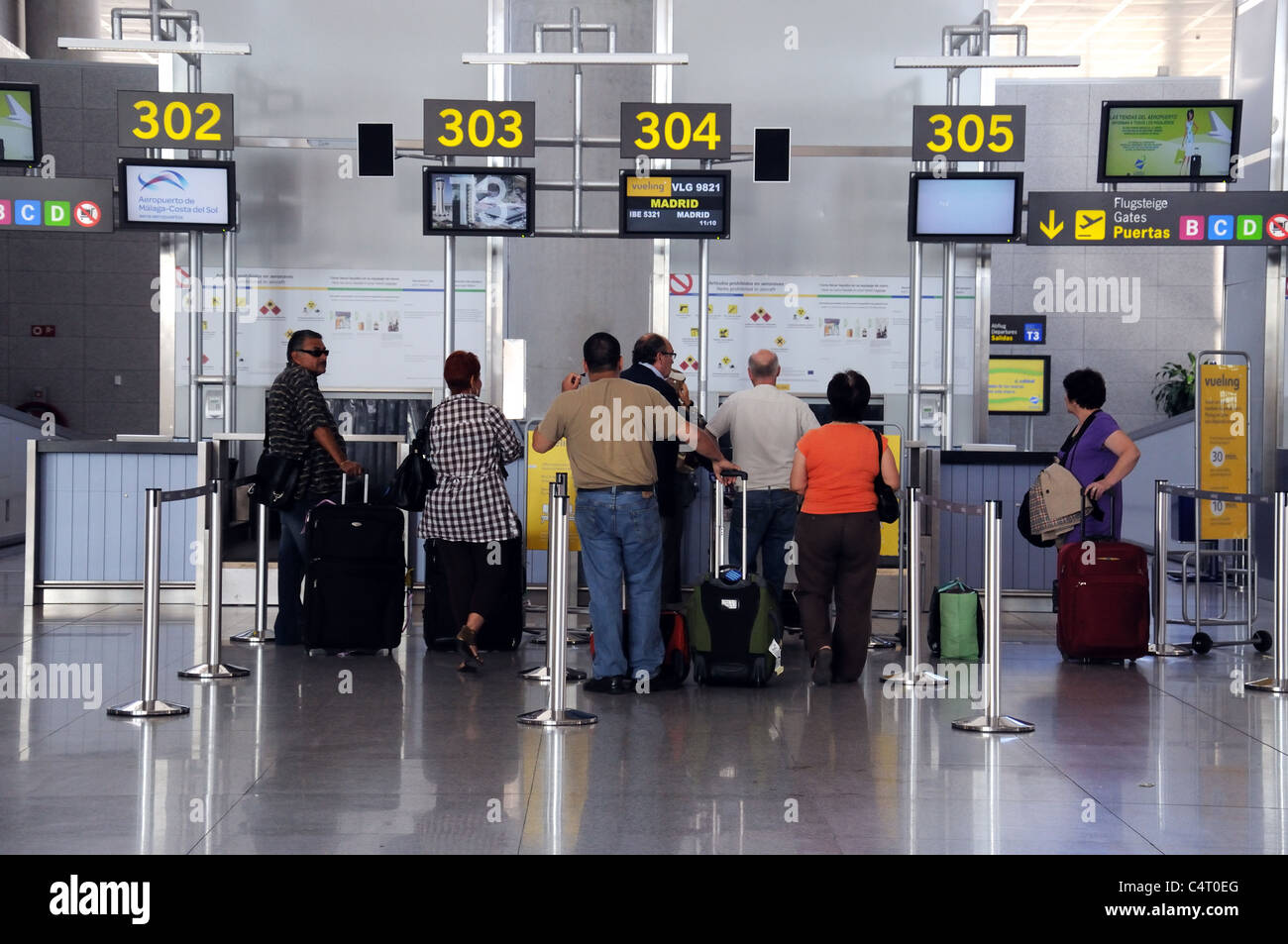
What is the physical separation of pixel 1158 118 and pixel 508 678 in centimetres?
612

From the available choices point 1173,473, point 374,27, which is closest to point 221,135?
point 374,27

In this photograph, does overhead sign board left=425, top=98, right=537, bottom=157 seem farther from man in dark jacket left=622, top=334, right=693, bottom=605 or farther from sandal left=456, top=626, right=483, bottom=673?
sandal left=456, top=626, right=483, bottom=673

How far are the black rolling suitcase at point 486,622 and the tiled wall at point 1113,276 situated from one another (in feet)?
38.4

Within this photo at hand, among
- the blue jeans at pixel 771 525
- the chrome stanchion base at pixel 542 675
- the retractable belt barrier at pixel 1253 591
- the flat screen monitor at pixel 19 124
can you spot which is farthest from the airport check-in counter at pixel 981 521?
the flat screen monitor at pixel 19 124

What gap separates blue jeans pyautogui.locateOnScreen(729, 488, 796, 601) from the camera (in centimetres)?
769

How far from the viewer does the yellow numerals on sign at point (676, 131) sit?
984 cm

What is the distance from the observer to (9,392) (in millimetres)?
20016

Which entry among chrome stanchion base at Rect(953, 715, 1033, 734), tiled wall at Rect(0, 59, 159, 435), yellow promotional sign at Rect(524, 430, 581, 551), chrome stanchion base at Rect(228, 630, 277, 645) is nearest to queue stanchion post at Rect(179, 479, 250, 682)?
chrome stanchion base at Rect(228, 630, 277, 645)

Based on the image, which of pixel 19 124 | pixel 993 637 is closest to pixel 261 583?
pixel 993 637

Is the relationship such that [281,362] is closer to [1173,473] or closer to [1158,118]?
[1158,118]

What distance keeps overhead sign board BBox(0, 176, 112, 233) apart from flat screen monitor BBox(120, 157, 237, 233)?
17cm

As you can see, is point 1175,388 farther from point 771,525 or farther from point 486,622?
point 486,622

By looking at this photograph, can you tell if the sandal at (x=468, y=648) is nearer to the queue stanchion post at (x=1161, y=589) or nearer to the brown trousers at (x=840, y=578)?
the brown trousers at (x=840, y=578)

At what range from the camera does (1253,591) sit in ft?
28.4
